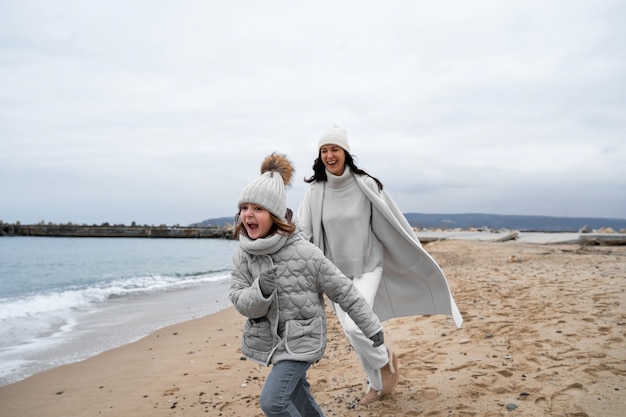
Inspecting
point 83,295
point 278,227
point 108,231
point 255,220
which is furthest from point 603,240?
point 108,231

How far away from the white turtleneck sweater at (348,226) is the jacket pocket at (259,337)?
1.40 meters

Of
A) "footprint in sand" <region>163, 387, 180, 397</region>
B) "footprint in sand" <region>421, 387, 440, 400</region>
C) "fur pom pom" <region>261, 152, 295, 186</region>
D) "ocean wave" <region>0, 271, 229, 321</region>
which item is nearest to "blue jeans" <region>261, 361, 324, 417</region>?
"fur pom pom" <region>261, 152, 295, 186</region>

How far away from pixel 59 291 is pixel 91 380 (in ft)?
34.6

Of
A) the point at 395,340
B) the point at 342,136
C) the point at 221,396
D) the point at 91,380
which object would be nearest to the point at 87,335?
the point at 91,380

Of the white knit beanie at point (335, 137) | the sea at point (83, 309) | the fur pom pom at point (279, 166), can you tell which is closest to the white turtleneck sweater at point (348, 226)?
the white knit beanie at point (335, 137)

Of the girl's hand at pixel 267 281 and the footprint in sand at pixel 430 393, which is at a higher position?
the girl's hand at pixel 267 281

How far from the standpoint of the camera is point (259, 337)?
2699 mm

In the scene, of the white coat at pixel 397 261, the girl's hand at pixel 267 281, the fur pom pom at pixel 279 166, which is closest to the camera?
the girl's hand at pixel 267 281

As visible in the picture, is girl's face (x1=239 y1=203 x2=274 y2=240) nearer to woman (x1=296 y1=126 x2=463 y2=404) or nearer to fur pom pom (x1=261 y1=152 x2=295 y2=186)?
fur pom pom (x1=261 y1=152 x2=295 y2=186)

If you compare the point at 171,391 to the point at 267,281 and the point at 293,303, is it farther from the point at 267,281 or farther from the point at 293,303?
the point at 267,281

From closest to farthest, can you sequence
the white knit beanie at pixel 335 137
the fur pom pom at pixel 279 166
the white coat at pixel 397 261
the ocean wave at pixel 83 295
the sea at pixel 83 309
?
the fur pom pom at pixel 279 166 < the white knit beanie at pixel 335 137 < the white coat at pixel 397 261 < the sea at pixel 83 309 < the ocean wave at pixel 83 295

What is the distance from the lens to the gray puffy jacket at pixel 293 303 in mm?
2646

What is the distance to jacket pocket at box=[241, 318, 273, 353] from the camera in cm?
269

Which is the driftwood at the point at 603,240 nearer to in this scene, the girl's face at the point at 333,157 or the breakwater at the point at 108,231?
the girl's face at the point at 333,157
